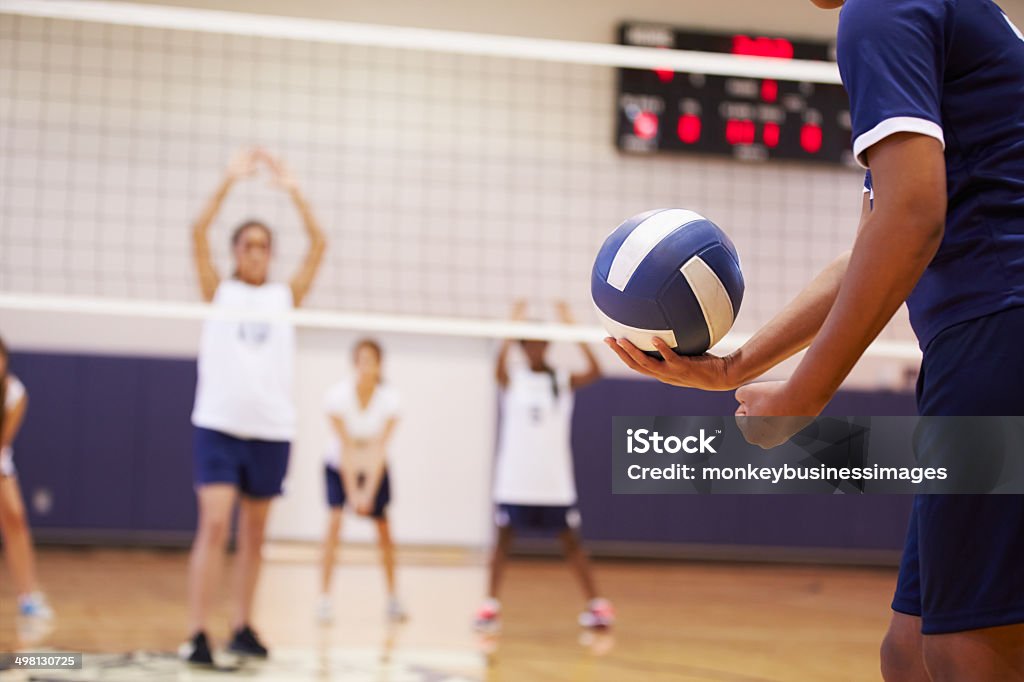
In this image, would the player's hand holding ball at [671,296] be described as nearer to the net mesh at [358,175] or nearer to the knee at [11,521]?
the knee at [11,521]

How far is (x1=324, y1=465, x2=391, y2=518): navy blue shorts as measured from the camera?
5941mm

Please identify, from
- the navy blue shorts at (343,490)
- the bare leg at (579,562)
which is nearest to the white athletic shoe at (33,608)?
the navy blue shorts at (343,490)

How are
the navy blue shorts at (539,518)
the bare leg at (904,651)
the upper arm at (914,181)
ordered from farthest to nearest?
the navy blue shorts at (539,518) → the bare leg at (904,651) → the upper arm at (914,181)

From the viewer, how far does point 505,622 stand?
18.4 ft

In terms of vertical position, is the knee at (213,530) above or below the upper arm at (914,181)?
below

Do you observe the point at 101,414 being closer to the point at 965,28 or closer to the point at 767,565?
the point at 767,565

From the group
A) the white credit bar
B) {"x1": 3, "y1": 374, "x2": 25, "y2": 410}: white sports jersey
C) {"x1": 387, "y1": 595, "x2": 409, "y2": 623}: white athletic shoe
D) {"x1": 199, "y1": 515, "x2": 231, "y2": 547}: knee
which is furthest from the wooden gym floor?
the white credit bar

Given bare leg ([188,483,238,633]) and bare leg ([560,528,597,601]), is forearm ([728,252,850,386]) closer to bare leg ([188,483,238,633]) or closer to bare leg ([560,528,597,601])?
bare leg ([188,483,238,633])

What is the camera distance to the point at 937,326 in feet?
4.74

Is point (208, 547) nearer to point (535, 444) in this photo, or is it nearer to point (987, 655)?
point (535, 444)

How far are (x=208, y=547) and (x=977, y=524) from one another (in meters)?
3.39

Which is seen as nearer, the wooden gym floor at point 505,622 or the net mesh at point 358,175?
the wooden gym floor at point 505,622

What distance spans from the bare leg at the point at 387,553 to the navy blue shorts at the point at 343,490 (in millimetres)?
60

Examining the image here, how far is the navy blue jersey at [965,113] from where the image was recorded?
1.36 metres
